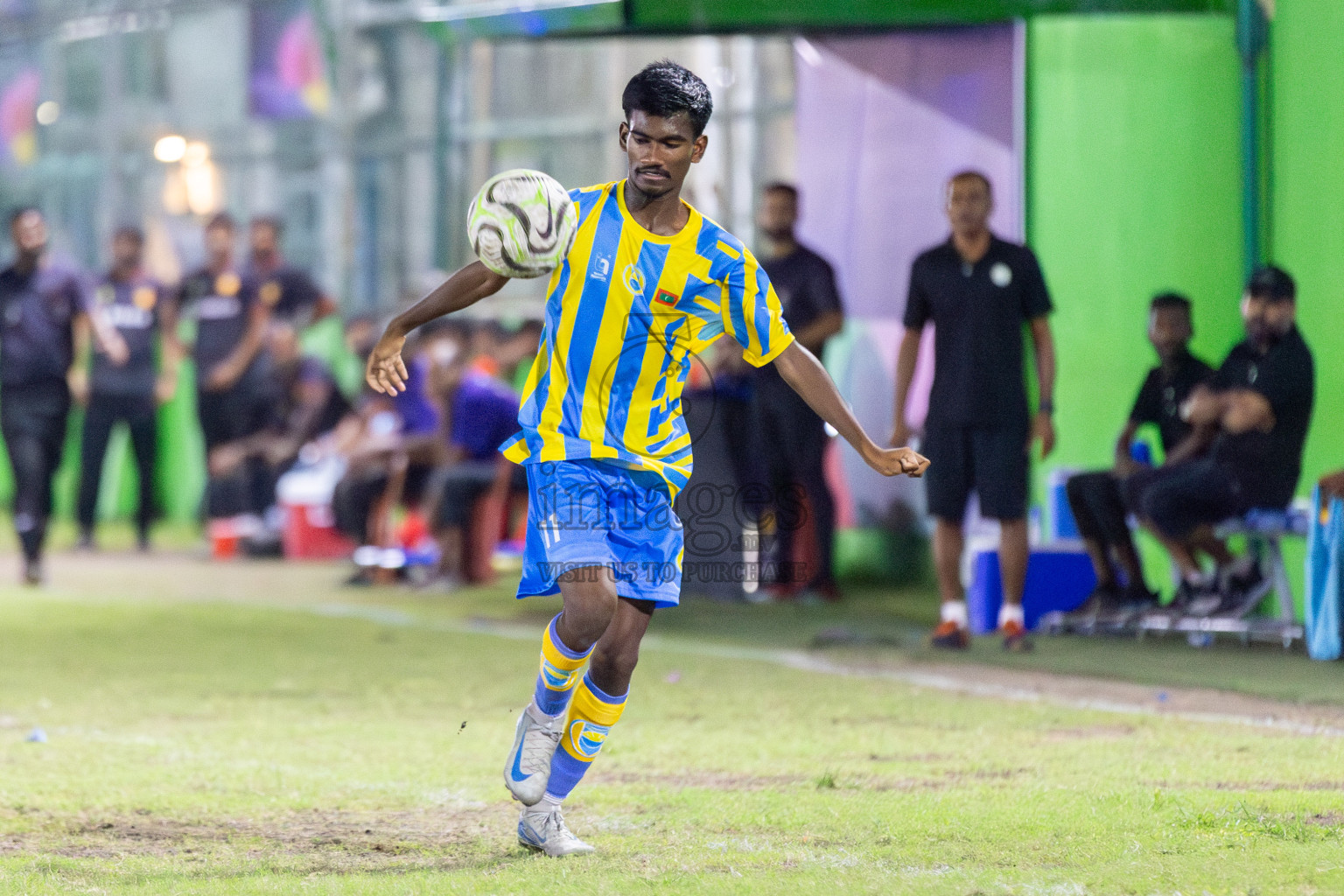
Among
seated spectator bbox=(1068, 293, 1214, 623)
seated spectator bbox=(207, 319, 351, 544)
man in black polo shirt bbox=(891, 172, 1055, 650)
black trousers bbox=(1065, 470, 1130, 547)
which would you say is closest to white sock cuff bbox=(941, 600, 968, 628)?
man in black polo shirt bbox=(891, 172, 1055, 650)

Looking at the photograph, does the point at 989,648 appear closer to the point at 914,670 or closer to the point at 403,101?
the point at 914,670

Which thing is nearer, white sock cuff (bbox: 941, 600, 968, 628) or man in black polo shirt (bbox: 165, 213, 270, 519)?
white sock cuff (bbox: 941, 600, 968, 628)

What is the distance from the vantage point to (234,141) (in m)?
24.3

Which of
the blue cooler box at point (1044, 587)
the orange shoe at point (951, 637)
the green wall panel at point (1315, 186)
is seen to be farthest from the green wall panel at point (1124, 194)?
the orange shoe at point (951, 637)

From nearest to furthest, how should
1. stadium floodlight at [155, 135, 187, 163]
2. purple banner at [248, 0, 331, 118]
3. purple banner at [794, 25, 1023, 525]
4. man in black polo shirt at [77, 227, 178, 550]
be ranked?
purple banner at [794, 25, 1023, 525], man in black polo shirt at [77, 227, 178, 550], purple banner at [248, 0, 331, 118], stadium floodlight at [155, 135, 187, 163]

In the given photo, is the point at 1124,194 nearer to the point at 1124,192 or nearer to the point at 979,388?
the point at 1124,192

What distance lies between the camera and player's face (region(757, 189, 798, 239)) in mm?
11383

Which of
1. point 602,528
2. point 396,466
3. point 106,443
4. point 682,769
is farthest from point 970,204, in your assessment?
point 106,443

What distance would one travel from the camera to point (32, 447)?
40.9 feet

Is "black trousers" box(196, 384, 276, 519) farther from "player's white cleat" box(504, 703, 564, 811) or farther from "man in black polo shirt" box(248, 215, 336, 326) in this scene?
"player's white cleat" box(504, 703, 564, 811)

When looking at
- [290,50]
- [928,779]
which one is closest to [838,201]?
[928,779]

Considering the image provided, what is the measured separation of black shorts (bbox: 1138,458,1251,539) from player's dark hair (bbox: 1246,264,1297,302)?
2.73 feet

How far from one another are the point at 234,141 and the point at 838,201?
42.7ft

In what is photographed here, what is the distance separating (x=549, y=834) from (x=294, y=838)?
28.2 inches
